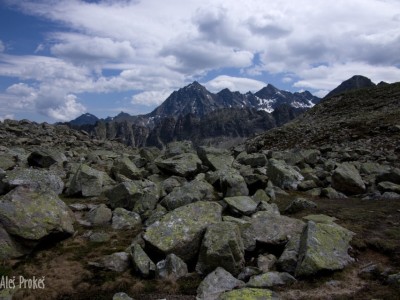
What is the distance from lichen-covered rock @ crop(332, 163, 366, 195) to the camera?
1379 inches

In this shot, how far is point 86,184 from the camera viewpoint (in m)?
32.3

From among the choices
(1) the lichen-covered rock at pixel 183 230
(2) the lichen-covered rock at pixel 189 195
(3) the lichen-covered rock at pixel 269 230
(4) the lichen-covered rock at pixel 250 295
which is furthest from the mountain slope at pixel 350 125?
(4) the lichen-covered rock at pixel 250 295

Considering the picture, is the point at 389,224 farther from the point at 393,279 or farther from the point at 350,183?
the point at 350,183

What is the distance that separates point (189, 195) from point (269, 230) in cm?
807

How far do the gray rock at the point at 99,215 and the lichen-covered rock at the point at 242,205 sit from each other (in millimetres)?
8613

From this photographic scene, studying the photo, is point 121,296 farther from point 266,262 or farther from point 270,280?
point 266,262

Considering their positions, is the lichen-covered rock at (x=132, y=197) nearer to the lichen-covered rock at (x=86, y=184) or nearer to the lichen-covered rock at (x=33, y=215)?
the lichen-covered rock at (x=86, y=184)

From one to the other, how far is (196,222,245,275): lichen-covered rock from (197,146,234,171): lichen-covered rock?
19228mm

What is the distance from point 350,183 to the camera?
3516 centimetres

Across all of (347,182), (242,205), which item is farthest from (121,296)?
(347,182)

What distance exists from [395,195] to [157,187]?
812 inches

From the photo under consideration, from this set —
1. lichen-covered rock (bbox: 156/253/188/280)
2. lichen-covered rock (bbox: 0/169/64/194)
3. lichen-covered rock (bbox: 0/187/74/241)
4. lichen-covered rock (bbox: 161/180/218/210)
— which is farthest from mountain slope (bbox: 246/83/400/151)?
lichen-covered rock (bbox: 0/187/74/241)

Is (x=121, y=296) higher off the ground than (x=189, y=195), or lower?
lower

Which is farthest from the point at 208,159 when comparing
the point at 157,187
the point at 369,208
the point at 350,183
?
the point at 369,208
